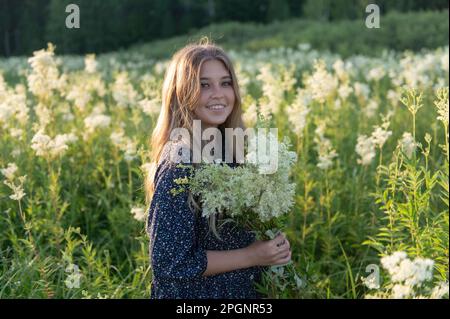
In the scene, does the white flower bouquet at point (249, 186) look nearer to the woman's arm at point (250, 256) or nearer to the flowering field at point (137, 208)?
the woman's arm at point (250, 256)

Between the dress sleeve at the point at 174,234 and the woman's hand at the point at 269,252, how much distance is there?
0.18m

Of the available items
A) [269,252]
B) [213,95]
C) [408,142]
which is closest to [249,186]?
[269,252]

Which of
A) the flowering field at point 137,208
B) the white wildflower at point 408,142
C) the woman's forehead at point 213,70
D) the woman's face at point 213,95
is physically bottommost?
the flowering field at point 137,208

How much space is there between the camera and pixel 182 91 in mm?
2771

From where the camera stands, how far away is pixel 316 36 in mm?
17703

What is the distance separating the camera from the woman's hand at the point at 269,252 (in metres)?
2.52

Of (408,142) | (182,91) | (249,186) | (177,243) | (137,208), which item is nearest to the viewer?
(249,186)

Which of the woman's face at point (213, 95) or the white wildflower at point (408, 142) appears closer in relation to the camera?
the woman's face at point (213, 95)

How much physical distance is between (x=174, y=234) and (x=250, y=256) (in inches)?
11.8

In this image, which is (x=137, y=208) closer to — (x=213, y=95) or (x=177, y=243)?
(x=213, y=95)

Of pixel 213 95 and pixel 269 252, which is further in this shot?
pixel 213 95

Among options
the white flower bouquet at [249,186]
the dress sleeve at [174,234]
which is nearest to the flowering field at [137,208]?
the dress sleeve at [174,234]
